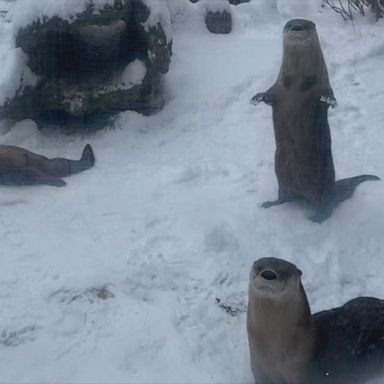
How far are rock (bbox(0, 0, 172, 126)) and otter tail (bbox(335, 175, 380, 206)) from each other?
7.61 feet

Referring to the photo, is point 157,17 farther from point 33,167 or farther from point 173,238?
point 173,238

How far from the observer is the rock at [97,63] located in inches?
236

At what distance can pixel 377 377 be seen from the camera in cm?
316

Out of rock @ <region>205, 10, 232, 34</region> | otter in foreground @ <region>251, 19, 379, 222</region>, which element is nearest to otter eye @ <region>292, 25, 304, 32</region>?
otter in foreground @ <region>251, 19, 379, 222</region>

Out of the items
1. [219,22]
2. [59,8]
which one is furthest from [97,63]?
[219,22]

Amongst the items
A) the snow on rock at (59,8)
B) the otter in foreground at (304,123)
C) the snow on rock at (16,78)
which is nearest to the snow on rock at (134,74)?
the snow on rock at (59,8)

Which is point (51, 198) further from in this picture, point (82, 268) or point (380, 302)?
point (380, 302)

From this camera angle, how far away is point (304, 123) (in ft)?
14.4

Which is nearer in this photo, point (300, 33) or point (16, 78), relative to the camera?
point (300, 33)

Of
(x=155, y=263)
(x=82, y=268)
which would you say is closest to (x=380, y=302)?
(x=155, y=263)

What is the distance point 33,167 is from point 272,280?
3027 millimetres

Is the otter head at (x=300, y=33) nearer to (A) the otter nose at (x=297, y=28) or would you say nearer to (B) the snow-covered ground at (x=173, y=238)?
(A) the otter nose at (x=297, y=28)

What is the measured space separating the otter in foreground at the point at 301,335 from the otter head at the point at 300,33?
1765mm

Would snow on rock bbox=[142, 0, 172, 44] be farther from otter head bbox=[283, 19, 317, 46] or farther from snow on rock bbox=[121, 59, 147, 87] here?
otter head bbox=[283, 19, 317, 46]
